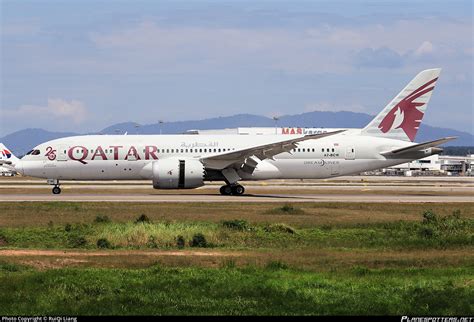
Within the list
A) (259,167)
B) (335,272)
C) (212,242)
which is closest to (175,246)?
(212,242)

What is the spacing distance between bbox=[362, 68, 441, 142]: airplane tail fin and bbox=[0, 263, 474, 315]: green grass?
38.3 meters

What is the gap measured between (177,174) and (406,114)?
59.9 feet

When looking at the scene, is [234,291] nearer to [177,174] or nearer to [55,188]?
[177,174]

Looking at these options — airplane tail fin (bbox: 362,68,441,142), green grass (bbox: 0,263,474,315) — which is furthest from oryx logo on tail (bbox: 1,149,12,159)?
green grass (bbox: 0,263,474,315)

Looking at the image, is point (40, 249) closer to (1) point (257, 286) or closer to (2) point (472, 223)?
(1) point (257, 286)

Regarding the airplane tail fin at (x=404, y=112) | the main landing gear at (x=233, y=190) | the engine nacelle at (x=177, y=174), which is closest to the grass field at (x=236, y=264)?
the engine nacelle at (x=177, y=174)

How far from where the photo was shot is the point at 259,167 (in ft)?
184

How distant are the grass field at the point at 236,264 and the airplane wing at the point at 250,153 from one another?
12.0 m

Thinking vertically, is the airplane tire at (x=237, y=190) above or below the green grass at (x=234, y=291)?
above

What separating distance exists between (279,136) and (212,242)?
96.4ft

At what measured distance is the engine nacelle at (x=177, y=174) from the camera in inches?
2077

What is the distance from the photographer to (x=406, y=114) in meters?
60.0

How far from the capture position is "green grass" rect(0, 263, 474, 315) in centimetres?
1703

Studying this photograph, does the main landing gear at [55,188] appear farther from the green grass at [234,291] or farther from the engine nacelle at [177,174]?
the green grass at [234,291]
